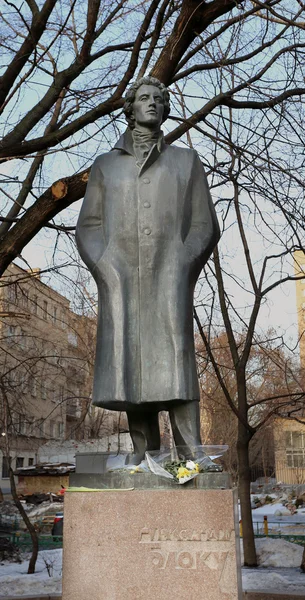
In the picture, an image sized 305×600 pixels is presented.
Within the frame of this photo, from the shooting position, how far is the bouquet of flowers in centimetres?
353

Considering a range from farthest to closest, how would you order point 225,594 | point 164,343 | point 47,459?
point 47,459, point 164,343, point 225,594

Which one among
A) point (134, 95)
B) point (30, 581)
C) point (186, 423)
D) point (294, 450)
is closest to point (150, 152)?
point (134, 95)

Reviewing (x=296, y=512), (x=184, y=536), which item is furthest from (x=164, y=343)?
(x=296, y=512)

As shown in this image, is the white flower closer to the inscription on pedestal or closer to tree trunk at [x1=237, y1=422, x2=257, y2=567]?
the inscription on pedestal

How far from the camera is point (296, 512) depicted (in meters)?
26.7

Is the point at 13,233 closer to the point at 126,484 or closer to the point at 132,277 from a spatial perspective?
the point at 132,277

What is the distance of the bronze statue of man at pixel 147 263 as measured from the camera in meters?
3.94

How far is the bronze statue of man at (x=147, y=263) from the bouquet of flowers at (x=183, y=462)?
0.10m

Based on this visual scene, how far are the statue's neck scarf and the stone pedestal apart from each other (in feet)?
6.88

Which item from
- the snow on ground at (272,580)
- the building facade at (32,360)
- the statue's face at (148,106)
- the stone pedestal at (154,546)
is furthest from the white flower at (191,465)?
the building facade at (32,360)

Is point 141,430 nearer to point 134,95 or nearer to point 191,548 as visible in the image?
point 191,548

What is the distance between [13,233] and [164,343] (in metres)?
4.96

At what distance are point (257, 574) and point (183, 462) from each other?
7972 mm

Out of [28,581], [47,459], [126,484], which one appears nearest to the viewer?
[126,484]
